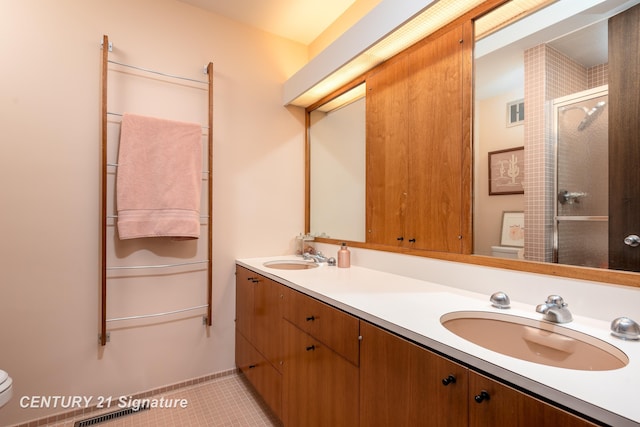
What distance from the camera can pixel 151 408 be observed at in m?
1.87

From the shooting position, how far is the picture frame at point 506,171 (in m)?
1.23

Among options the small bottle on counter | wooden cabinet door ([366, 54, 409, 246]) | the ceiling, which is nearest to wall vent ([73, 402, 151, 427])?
the small bottle on counter

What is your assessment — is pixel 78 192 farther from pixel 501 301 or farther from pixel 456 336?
pixel 501 301

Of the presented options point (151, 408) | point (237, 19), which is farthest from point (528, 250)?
point (237, 19)

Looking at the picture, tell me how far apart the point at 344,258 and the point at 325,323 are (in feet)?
2.44

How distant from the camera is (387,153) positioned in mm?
1782

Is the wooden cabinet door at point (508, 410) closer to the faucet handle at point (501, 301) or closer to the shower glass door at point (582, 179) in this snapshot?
the faucet handle at point (501, 301)

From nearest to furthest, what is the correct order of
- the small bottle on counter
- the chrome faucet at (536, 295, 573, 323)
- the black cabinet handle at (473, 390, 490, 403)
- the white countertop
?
the white countertop
the black cabinet handle at (473, 390, 490, 403)
the chrome faucet at (536, 295, 573, 323)
the small bottle on counter

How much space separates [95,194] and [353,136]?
5.49 feet

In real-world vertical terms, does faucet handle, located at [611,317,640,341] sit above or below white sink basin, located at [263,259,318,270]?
above

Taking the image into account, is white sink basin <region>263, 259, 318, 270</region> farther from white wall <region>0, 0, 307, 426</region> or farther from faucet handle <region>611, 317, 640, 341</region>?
faucet handle <region>611, 317, 640, 341</region>

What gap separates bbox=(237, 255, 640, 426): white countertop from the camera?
562mm

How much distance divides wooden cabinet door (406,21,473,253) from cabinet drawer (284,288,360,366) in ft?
2.06

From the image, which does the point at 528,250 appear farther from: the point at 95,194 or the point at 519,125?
the point at 95,194
